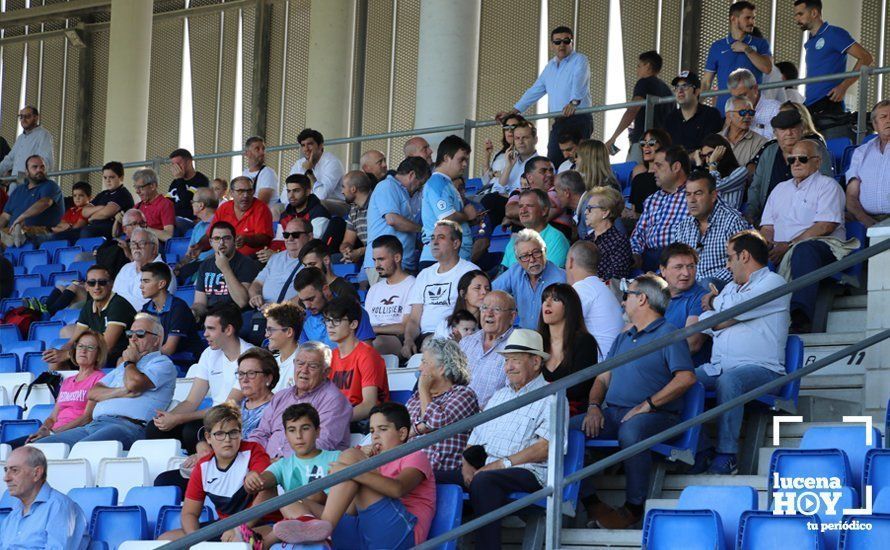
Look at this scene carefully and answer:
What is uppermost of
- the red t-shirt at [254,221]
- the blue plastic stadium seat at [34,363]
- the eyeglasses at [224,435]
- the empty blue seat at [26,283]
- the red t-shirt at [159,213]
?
the red t-shirt at [159,213]

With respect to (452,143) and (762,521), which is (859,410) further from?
(452,143)

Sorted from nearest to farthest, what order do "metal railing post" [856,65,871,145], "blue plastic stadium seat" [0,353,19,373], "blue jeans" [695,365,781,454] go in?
"blue jeans" [695,365,781,454] → "metal railing post" [856,65,871,145] → "blue plastic stadium seat" [0,353,19,373]

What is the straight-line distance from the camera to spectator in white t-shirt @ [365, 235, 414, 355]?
349 inches

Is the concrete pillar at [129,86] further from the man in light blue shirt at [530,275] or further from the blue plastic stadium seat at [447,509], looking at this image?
the blue plastic stadium seat at [447,509]

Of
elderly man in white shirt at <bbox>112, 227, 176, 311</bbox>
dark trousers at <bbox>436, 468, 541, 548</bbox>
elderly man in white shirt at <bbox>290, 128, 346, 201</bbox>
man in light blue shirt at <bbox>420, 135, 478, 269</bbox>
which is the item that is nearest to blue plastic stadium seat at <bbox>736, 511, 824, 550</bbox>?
dark trousers at <bbox>436, 468, 541, 548</bbox>

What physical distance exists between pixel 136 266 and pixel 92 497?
3.92 metres

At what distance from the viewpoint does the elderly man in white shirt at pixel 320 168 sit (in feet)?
40.7

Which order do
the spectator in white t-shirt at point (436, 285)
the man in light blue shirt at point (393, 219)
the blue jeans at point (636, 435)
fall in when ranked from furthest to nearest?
the man in light blue shirt at point (393, 219) → the spectator in white t-shirt at point (436, 285) → the blue jeans at point (636, 435)

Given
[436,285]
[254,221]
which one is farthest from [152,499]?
[254,221]

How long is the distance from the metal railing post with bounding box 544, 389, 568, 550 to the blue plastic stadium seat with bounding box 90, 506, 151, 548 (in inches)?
84.8

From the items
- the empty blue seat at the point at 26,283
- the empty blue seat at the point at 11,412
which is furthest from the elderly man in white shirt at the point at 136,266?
the empty blue seat at the point at 26,283

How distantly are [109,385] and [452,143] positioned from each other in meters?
2.80

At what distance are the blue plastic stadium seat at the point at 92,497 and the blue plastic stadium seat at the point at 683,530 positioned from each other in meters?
2.94

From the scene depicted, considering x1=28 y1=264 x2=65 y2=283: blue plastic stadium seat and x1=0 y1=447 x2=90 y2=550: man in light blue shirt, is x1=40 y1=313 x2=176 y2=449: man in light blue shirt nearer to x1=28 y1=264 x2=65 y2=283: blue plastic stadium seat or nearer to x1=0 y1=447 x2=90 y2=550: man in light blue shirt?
x1=0 y1=447 x2=90 y2=550: man in light blue shirt
